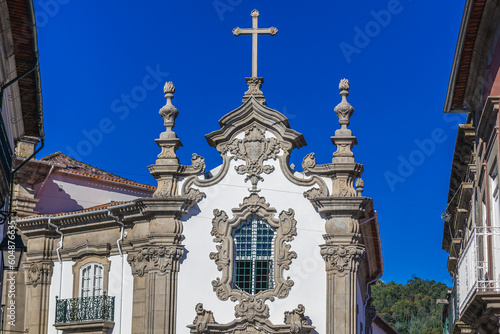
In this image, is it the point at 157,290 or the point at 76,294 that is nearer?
the point at 157,290

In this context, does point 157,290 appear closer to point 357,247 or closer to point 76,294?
point 76,294

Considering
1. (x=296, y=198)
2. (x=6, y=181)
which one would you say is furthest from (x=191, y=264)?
(x=6, y=181)

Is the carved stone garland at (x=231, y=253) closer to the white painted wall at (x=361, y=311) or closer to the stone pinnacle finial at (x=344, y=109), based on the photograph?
A: the stone pinnacle finial at (x=344, y=109)

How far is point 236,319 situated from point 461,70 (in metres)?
12.8

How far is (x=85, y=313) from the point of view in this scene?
1211 inches

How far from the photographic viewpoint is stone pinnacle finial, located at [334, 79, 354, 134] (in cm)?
2953

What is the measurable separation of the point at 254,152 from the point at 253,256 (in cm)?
321

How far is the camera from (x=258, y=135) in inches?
1184

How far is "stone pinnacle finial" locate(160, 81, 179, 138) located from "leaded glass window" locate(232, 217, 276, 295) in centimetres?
374

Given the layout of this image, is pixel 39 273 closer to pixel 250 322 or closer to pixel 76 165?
pixel 250 322

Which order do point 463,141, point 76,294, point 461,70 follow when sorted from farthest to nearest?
point 76,294 < point 463,141 < point 461,70

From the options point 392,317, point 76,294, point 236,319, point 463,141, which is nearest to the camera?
point 463,141

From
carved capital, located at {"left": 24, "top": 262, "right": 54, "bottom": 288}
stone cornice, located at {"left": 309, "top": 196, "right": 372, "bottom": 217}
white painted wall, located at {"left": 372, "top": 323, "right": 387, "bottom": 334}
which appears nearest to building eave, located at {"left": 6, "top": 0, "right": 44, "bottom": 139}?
stone cornice, located at {"left": 309, "top": 196, "right": 372, "bottom": 217}

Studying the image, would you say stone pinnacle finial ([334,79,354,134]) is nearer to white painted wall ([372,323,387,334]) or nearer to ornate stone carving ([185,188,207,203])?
ornate stone carving ([185,188,207,203])
